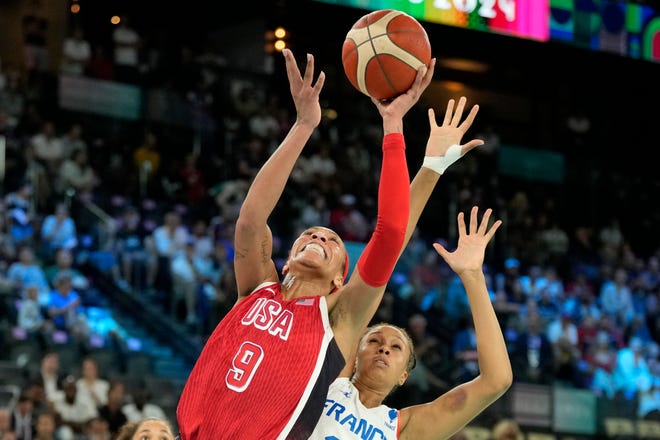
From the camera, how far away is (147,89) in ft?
56.1

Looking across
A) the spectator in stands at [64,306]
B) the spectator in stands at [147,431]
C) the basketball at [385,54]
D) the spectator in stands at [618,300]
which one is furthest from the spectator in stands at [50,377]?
the spectator in stands at [618,300]

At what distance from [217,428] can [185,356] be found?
29.9ft

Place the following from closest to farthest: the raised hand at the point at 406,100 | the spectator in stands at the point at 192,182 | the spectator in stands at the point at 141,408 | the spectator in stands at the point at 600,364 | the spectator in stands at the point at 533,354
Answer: the raised hand at the point at 406,100, the spectator in stands at the point at 141,408, the spectator in stands at the point at 533,354, the spectator in stands at the point at 600,364, the spectator in stands at the point at 192,182

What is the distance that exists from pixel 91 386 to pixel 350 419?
6.48 meters

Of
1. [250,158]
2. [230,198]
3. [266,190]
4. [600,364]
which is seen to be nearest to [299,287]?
[266,190]

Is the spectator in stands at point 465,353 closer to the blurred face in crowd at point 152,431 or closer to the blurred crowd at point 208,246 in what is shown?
the blurred crowd at point 208,246

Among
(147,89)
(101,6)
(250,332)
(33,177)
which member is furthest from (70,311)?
(101,6)

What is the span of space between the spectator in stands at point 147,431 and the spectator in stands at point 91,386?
215 inches

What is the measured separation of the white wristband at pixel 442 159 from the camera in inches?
181

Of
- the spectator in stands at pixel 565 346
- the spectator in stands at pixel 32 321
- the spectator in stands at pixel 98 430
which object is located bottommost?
the spectator in stands at pixel 565 346

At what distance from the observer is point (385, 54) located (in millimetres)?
4617

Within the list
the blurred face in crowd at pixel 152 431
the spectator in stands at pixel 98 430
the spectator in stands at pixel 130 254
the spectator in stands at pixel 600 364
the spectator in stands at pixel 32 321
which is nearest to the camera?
the blurred face in crowd at pixel 152 431

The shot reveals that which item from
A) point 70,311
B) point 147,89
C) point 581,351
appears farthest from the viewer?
point 147,89

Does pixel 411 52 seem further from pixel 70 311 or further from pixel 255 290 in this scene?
pixel 70 311
